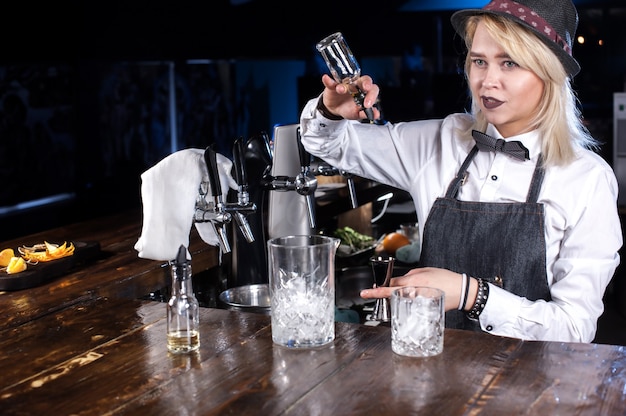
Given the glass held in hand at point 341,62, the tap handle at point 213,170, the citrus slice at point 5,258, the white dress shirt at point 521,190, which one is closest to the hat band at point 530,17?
the white dress shirt at point 521,190

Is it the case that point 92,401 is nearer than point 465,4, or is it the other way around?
point 92,401

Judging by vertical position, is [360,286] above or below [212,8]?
below

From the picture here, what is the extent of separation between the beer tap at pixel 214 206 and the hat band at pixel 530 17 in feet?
2.72

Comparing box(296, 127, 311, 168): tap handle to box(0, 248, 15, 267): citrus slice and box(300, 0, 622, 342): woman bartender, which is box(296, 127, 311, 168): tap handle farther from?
box(0, 248, 15, 267): citrus slice

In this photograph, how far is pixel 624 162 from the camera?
620 cm

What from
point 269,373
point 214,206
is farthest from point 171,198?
point 269,373

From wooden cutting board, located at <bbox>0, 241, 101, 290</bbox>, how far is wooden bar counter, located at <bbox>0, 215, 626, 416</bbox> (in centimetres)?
27

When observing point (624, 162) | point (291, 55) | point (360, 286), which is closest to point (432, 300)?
point (360, 286)

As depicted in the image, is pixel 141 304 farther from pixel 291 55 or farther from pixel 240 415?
pixel 291 55

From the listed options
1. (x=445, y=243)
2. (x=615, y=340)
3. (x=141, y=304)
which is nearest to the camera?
(x=141, y=304)

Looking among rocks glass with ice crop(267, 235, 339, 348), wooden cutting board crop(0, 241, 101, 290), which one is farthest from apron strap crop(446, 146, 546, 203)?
wooden cutting board crop(0, 241, 101, 290)

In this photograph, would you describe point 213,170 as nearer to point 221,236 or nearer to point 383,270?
point 221,236

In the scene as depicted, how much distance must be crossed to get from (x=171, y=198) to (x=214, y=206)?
0.11m

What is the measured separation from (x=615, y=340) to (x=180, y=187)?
3.68 metres
